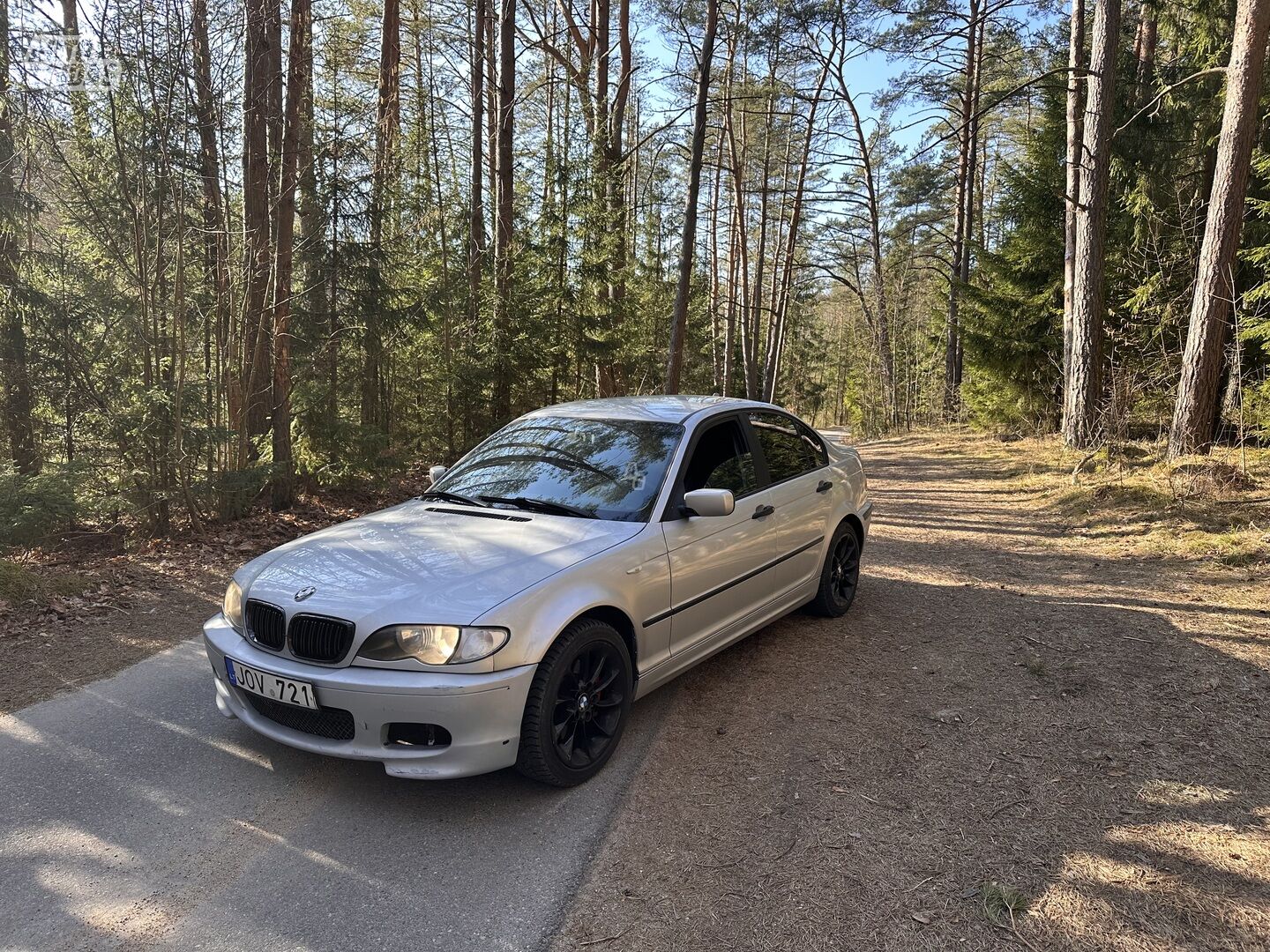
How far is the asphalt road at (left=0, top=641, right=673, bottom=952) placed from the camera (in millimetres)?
2369

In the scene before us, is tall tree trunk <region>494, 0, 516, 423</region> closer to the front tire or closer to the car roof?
the car roof

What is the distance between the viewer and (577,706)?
3.20 metres

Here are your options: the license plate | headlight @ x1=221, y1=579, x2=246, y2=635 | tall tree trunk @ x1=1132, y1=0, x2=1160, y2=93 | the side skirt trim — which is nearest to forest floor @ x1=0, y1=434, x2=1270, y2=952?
the side skirt trim

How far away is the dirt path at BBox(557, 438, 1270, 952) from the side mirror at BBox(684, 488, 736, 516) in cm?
112

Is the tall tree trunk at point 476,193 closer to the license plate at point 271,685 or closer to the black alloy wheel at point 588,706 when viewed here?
the license plate at point 271,685

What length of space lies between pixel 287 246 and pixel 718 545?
753 centimetres

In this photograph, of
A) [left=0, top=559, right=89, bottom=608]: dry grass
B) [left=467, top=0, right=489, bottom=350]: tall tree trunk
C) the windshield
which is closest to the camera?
the windshield

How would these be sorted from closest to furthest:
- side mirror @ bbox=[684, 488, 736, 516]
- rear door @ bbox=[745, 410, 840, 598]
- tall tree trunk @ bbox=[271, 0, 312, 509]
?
side mirror @ bbox=[684, 488, 736, 516] < rear door @ bbox=[745, 410, 840, 598] < tall tree trunk @ bbox=[271, 0, 312, 509]

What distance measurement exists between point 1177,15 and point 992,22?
27.8ft

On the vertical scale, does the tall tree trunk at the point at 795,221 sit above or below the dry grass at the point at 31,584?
above

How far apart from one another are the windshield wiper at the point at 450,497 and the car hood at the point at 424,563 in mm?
127

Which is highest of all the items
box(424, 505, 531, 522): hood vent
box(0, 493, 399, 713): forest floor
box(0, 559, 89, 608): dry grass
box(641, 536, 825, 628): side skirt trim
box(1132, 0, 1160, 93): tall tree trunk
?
box(1132, 0, 1160, 93): tall tree trunk

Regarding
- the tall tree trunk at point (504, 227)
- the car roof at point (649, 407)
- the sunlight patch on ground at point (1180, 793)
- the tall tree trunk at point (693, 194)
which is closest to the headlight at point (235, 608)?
the car roof at point (649, 407)

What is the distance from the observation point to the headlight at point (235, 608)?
332 cm
